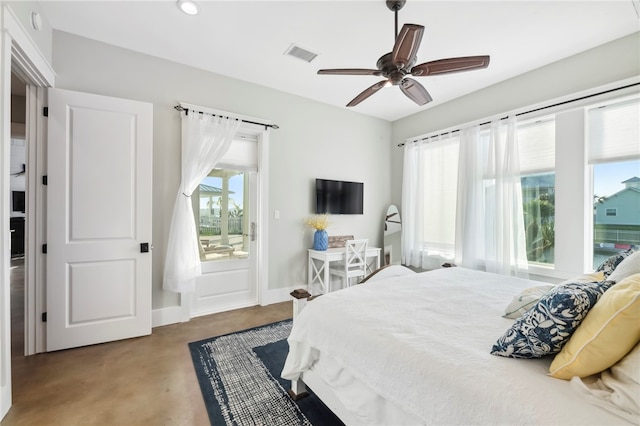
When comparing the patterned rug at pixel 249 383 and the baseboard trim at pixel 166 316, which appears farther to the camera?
the baseboard trim at pixel 166 316

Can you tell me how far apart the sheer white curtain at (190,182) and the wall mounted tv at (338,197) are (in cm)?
144

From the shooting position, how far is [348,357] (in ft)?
4.33

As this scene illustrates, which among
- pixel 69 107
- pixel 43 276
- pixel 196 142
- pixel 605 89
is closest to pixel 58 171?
pixel 69 107

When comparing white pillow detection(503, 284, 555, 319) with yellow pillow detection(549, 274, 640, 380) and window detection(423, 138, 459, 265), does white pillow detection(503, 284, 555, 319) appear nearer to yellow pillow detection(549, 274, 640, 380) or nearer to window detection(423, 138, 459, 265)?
yellow pillow detection(549, 274, 640, 380)

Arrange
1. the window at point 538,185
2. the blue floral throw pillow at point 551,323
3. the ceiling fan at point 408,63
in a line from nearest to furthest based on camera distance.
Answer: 1. the blue floral throw pillow at point 551,323
2. the ceiling fan at point 408,63
3. the window at point 538,185

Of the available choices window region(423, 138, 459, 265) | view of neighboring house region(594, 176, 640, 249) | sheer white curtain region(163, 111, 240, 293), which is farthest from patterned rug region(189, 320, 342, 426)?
view of neighboring house region(594, 176, 640, 249)

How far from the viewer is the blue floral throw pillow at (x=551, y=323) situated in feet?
3.18

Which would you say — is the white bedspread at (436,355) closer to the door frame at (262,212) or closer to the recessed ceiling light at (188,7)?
the door frame at (262,212)

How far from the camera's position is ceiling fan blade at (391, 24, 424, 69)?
160 centimetres

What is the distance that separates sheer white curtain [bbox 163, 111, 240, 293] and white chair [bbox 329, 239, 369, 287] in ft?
5.87

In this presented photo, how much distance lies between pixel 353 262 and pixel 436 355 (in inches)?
106

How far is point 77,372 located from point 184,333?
2.73 ft

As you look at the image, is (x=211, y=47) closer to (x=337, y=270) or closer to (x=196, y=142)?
(x=196, y=142)

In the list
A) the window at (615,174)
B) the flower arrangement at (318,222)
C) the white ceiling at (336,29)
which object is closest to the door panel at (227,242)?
the flower arrangement at (318,222)
